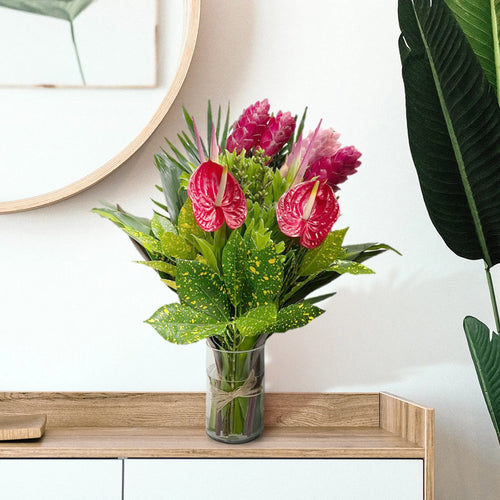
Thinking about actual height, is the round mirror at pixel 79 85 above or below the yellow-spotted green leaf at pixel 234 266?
above

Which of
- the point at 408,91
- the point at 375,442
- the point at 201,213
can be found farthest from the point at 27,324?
the point at 408,91

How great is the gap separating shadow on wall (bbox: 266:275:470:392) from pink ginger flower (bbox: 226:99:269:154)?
427 mm

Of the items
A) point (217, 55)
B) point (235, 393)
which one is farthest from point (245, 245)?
point (217, 55)

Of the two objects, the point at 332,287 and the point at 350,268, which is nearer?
the point at 350,268

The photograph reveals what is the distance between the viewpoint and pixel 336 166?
821 mm

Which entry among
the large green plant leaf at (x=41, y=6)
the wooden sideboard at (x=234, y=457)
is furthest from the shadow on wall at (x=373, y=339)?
the large green plant leaf at (x=41, y=6)

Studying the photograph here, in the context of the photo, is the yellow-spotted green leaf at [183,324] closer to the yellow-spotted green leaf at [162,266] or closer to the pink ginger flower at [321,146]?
the yellow-spotted green leaf at [162,266]

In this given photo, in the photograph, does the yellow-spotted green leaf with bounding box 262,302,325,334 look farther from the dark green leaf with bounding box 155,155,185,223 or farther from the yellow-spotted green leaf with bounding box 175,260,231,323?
the dark green leaf with bounding box 155,155,185,223

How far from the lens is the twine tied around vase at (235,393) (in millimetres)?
863

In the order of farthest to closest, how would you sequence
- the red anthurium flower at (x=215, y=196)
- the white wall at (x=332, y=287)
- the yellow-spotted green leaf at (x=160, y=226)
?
1. the white wall at (x=332, y=287)
2. the yellow-spotted green leaf at (x=160, y=226)
3. the red anthurium flower at (x=215, y=196)

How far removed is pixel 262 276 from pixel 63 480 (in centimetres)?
40

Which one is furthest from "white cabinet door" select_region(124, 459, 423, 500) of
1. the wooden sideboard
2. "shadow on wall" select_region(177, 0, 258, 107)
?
"shadow on wall" select_region(177, 0, 258, 107)

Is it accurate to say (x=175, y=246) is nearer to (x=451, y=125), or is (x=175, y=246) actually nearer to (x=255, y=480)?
(x=255, y=480)

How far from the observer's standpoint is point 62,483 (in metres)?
0.81
